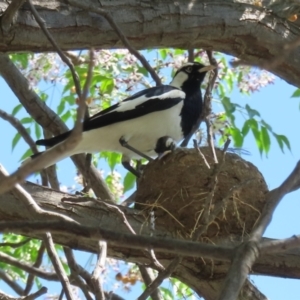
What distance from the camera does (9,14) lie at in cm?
275

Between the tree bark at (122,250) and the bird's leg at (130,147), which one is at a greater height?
the bird's leg at (130,147)

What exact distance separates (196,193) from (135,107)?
103 centimetres

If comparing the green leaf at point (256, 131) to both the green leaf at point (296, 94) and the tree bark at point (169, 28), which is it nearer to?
the green leaf at point (296, 94)

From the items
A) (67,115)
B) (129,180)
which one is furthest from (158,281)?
(67,115)

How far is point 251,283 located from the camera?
2.80 meters

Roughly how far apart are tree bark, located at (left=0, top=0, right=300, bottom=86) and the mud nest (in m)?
0.51

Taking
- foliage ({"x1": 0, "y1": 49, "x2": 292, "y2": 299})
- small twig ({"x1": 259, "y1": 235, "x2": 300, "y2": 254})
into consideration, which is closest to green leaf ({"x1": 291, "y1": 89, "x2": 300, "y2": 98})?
foliage ({"x1": 0, "y1": 49, "x2": 292, "y2": 299})

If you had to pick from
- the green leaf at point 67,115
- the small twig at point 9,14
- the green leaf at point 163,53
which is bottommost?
the small twig at point 9,14

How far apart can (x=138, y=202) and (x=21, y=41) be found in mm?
921

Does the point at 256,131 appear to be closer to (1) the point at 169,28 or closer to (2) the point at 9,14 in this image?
(1) the point at 169,28

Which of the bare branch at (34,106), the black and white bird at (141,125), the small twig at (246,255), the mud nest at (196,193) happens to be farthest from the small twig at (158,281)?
the black and white bird at (141,125)

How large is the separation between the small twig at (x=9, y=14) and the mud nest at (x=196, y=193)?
94cm

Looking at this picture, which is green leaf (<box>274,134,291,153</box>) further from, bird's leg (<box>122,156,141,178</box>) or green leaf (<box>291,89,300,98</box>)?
bird's leg (<box>122,156,141,178</box>)

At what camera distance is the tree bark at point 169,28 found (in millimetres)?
2910
